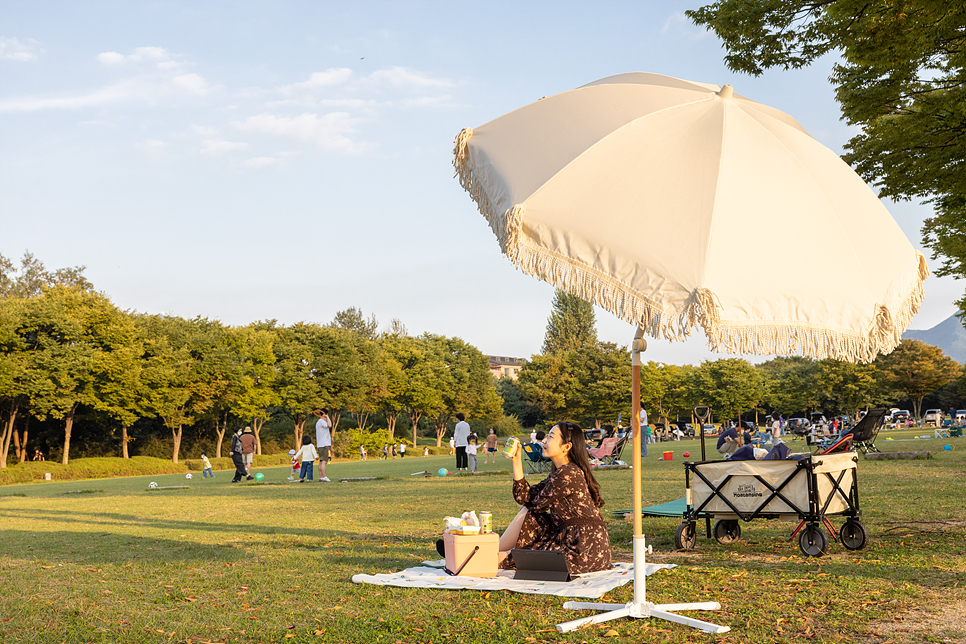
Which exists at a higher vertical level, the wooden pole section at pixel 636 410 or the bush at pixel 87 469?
the wooden pole section at pixel 636 410

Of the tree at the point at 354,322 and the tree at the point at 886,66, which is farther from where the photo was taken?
the tree at the point at 354,322

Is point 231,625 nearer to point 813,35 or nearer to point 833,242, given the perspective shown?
point 833,242

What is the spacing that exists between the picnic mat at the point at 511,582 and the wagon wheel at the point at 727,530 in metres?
1.92

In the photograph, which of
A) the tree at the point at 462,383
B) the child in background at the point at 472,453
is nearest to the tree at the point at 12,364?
the child in background at the point at 472,453

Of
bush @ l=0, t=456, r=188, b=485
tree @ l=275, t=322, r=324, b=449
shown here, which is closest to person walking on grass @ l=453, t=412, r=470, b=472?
bush @ l=0, t=456, r=188, b=485

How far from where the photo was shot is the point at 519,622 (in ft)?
16.6

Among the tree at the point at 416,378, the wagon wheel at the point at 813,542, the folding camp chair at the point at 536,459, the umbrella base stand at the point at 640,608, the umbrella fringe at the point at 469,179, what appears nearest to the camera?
the umbrella base stand at the point at 640,608

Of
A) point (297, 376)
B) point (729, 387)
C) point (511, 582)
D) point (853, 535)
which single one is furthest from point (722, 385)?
point (511, 582)

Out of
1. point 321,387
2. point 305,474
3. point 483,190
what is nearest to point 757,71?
point 483,190

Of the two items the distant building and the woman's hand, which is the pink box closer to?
the woman's hand

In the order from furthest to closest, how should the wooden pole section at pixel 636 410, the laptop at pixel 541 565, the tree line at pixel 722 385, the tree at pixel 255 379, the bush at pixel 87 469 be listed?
the tree line at pixel 722 385
the tree at pixel 255 379
the bush at pixel 87 469
the laptop at pixel 541 565
the wooden pole section at pixel 636 410

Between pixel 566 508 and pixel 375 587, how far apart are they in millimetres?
1752

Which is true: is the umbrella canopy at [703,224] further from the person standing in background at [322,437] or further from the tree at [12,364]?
the tree at [12,364]

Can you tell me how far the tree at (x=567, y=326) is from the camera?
106625 millimetres
